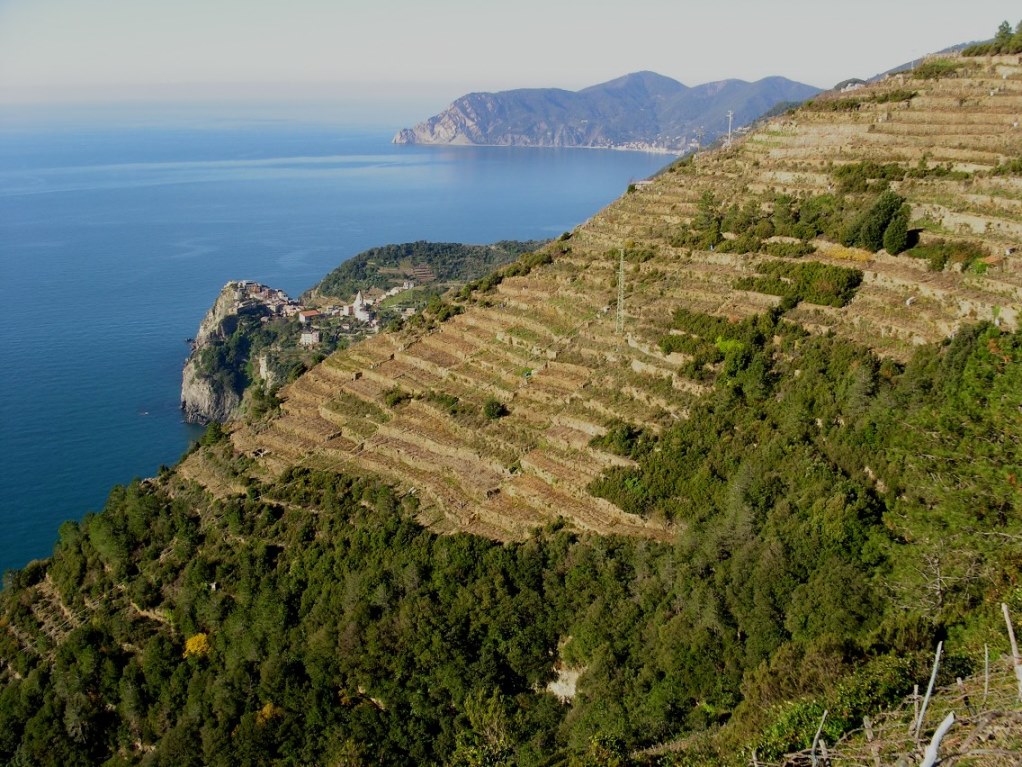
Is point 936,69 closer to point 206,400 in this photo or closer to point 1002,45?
point 1002,45

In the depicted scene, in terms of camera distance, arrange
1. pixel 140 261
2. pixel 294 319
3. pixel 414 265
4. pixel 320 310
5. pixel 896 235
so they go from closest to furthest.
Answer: pixel 896 235, pixel 294 319, pixel 320 310, pixel 414 265, pixel 140 261

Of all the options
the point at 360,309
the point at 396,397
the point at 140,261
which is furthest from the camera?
the point at 140,261

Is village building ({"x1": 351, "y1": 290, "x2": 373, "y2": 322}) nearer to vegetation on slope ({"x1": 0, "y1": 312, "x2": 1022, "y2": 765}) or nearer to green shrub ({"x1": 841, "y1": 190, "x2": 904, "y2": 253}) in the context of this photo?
vegetation on slope ({"x1": 0, "y1": 312, "x2": 1022, "y2": 765})

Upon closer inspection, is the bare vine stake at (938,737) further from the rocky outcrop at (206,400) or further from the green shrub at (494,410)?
the rocky outcrop at (206,400)

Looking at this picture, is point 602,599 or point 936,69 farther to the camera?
point 936,69

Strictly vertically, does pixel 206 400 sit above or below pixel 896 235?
below

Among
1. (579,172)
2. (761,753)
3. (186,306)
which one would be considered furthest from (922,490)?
(579,172)

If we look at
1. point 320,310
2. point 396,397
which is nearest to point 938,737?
point 396,397
